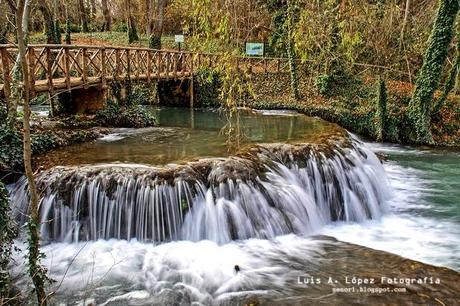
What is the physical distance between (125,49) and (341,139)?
30.6 feet

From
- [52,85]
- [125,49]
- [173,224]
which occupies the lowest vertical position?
[173,224]

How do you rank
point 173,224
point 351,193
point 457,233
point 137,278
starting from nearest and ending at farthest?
point 137,278 → point 173,224 → point 457,233 → point 351,193

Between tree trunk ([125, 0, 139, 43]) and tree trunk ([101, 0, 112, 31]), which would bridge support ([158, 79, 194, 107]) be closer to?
tree trunk ([125, 0, 139, 43])

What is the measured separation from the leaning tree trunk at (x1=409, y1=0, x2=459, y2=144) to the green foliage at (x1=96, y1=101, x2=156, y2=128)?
11869mm

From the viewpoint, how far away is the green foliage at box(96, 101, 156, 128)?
50.1ft

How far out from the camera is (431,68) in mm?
18094

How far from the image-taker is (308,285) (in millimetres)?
6695

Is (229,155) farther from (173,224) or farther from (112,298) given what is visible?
(112,298)

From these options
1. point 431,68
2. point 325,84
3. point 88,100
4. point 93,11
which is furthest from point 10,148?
point 93,11

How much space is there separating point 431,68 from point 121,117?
1361 cm

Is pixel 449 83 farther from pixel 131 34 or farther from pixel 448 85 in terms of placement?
pixel 131 34

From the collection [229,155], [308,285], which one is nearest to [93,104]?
[229,155]

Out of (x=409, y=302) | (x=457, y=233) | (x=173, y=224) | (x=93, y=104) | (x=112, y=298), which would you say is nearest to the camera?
(x=409, y=302)

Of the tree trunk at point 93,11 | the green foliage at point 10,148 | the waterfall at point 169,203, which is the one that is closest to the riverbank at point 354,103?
the waterfall at point 169,203
